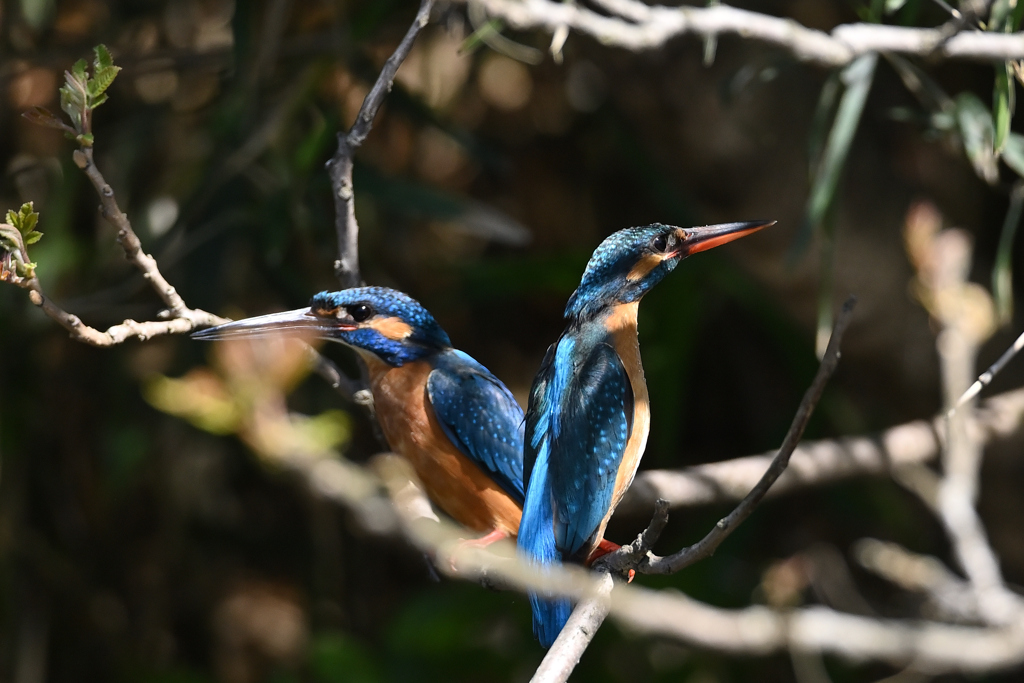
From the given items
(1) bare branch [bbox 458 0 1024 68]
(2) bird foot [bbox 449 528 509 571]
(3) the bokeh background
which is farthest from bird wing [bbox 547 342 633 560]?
(3) the bokeh background

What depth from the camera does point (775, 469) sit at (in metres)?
1.30

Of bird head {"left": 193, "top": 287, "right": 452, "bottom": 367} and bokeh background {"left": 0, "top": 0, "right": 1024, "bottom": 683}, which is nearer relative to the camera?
bird head {"left": 193, "top": 287, "right": 452, "bottom": 367}

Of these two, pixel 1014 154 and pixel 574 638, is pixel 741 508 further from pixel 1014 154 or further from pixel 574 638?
pixel 1014 154

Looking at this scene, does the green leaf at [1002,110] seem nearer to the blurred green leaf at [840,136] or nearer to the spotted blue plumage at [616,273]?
the blurred green leaf at [840,136]

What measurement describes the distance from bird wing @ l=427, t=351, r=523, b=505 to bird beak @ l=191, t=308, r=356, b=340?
25cm

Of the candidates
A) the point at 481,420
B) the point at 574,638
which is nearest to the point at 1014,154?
the point at 481,420

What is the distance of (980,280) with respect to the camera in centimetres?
375

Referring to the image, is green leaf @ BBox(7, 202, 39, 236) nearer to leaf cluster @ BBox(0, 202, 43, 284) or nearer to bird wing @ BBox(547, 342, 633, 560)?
leaf cluster @ BBox(0, 202, 43, 284)

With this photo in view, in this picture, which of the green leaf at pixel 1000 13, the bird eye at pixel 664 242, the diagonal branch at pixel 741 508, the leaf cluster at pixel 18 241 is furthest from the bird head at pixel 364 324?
the green leaf at pixel 1000 13

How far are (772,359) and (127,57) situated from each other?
3058 millimetres

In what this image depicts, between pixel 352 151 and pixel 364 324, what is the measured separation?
1.11 ft

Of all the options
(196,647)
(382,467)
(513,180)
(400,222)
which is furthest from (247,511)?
(382,467)

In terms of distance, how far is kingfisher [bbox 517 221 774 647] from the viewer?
1507mm

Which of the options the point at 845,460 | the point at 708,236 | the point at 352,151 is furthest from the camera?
the point at 845,460
